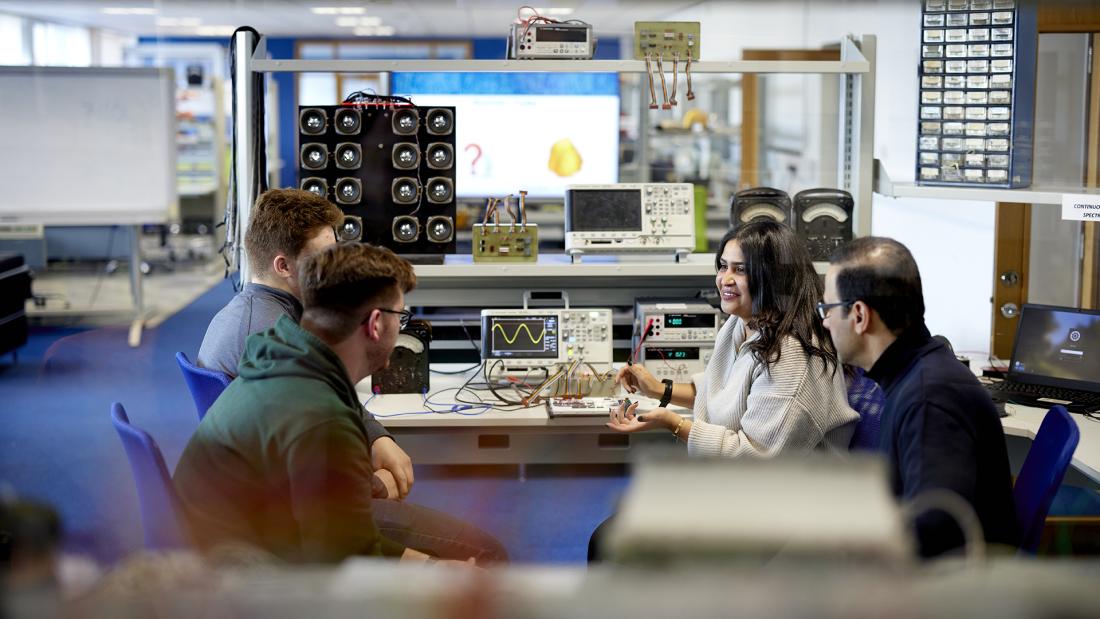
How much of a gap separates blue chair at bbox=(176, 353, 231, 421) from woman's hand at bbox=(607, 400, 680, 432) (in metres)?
0.91

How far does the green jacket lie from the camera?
1604 mm

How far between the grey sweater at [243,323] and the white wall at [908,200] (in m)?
2.28

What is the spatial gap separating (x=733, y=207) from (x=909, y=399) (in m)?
1.78

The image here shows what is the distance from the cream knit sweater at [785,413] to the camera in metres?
2.20

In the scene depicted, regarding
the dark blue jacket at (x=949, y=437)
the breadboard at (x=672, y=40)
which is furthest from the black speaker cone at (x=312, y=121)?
the dark blue jacket at (x=949, y=437)

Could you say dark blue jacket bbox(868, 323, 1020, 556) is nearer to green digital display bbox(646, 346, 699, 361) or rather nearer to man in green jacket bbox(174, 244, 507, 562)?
man in green jacket bbox(174, 244, 507, 562)

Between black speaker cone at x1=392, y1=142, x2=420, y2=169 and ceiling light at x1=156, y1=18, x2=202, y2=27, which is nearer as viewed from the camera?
black speaker cone at x1=392, y1=142, x2=420, y2=169

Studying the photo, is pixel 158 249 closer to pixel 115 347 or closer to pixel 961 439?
pixel 115 347

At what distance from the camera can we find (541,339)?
324cm

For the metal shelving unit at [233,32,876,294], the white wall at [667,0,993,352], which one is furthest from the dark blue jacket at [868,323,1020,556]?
the white wall at [667,0,993,352]

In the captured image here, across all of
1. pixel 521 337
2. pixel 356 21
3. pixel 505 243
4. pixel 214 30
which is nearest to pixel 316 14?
pixel 356 21

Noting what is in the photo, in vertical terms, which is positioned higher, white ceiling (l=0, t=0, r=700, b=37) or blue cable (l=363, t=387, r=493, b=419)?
white ceiling (l=0, t=0, r=700, b=37)

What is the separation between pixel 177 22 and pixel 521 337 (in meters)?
9.96

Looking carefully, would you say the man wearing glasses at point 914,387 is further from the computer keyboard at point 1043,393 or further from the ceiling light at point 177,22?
the ceiling light at point 177,22
